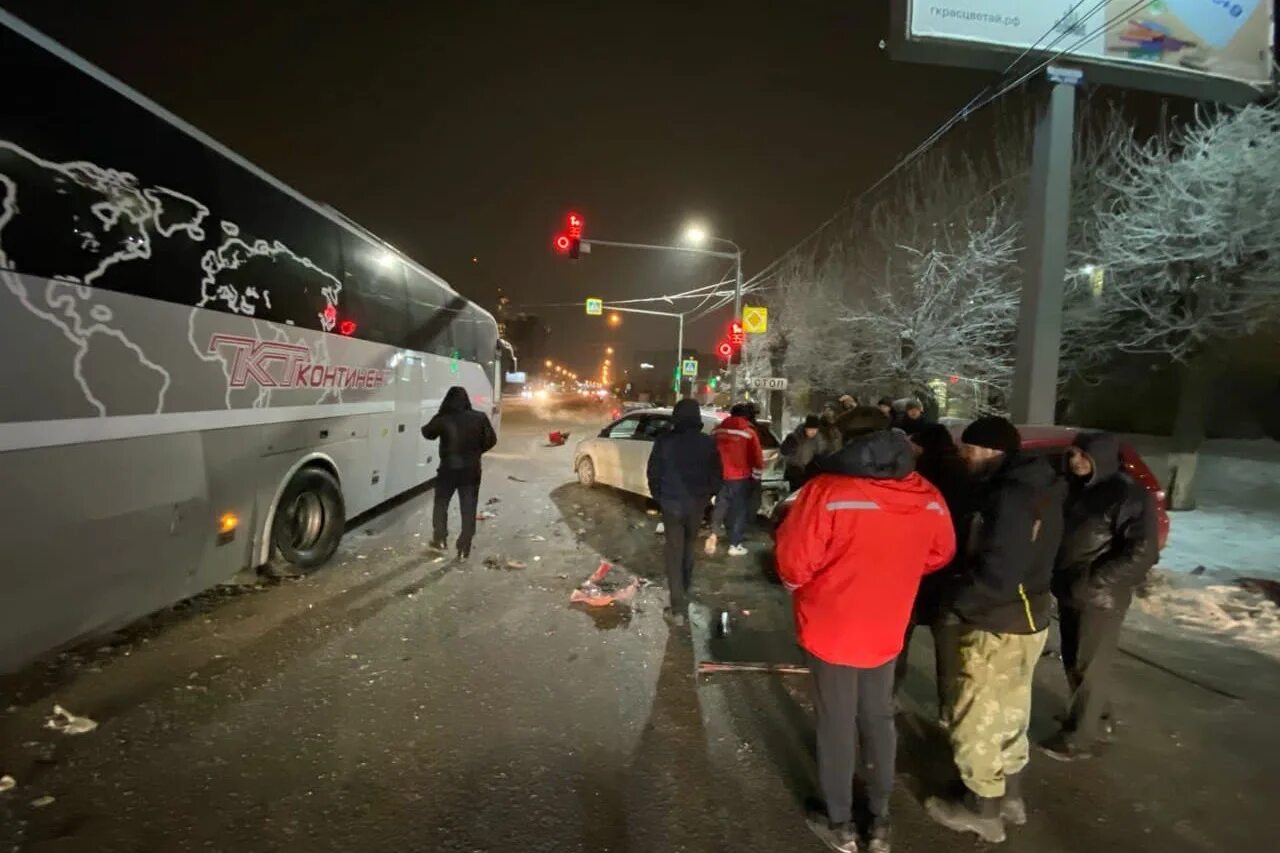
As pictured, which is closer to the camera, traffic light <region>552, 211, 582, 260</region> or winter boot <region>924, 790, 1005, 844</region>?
winter boot <region>924, 790, 1005, 844</region>

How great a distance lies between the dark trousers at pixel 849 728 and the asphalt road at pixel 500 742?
279 mm

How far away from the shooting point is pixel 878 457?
291 cm

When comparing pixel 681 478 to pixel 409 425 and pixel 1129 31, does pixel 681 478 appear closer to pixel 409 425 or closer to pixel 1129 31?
pixel 409 425

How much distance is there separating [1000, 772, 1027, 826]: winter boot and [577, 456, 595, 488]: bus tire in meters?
10.0

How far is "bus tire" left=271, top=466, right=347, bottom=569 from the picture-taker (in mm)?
6488

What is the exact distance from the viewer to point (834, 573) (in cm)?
294

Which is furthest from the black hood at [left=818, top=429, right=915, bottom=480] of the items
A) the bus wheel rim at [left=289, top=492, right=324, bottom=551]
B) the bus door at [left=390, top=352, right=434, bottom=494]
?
the bus door at [left=390, top=352, right=434, bottom=494]

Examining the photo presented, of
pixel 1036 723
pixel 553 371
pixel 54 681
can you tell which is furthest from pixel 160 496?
pixel 553 371

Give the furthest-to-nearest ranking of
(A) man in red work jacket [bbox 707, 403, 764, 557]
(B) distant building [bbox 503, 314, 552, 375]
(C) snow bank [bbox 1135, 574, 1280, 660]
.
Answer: (B) distant building [bbox 503, 314, 552, 375]
(A) man in red work jacket [bbox 707, 403, 764, 557]
(C) snow bank [bbox 1135, 574, 1280, 660]

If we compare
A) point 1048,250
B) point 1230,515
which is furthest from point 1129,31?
point 1230,515

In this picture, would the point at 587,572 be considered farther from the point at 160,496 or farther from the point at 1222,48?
the point at 1222,48

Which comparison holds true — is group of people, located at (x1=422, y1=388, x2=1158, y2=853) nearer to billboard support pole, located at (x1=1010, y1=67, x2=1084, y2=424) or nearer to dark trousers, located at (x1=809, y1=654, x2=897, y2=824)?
dark trousers, located at (x1=809, y1=654, x2=897, y2=824)

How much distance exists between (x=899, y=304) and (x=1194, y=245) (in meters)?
8.31

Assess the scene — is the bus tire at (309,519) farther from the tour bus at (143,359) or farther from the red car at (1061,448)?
the red car at (1061,448)
